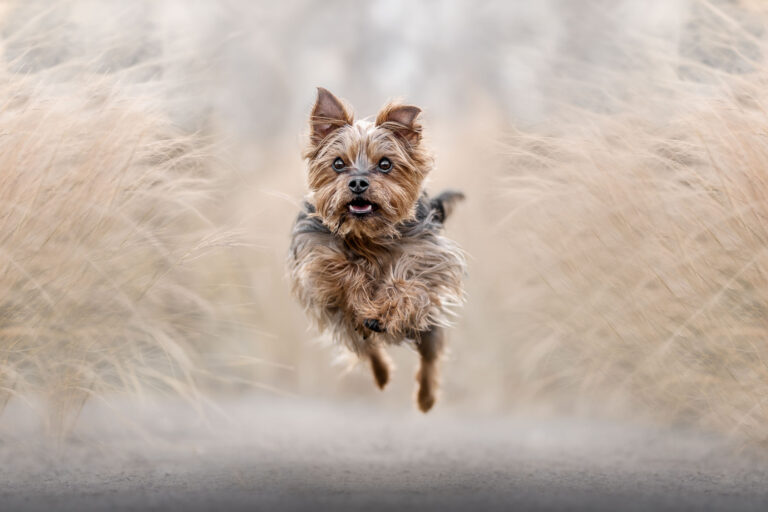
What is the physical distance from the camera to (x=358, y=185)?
169 inches

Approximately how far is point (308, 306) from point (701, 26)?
3448 millimetres

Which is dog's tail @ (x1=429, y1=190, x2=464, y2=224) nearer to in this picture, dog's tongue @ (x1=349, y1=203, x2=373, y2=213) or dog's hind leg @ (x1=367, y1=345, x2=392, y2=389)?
dog's tongue @ (x1=349, y1=203, x2=373, y2=213)

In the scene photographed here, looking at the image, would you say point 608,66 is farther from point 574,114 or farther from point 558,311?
point 558,311

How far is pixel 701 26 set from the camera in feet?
18.3

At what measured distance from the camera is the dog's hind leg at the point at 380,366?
547 cm

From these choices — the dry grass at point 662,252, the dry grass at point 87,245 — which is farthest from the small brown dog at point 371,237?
the dry grass at point 662,252

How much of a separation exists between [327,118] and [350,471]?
2373 mm

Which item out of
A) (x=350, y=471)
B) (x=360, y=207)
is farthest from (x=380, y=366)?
(x=360, y=207)

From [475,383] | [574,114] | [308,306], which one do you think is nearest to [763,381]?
[574,114]

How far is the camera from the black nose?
169 inches

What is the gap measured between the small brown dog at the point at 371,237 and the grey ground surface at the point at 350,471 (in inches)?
38.5

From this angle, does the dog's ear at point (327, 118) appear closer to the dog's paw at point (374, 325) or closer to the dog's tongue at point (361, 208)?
the dog's tongue at point (361, 208)

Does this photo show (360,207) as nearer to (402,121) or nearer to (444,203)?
(402,121)

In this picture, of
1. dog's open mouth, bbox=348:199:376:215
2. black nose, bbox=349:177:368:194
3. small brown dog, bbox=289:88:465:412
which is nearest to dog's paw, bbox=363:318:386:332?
small brown dog, bbox=289:88:465:412
